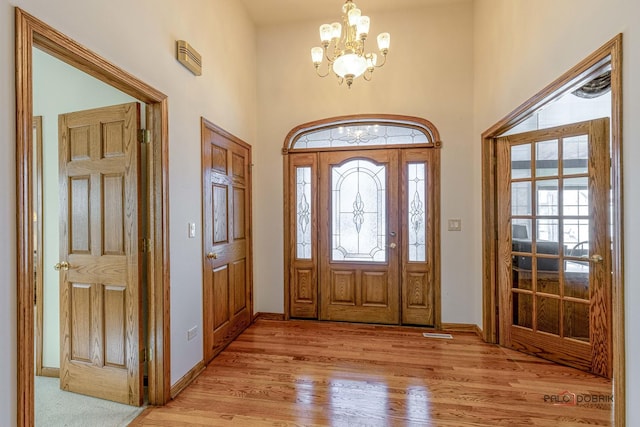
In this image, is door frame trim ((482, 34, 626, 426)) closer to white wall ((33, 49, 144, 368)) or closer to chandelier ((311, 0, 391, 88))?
chandelier ((311, 0, 391, 88))

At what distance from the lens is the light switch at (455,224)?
3646 mm

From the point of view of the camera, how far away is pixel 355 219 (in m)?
3.88

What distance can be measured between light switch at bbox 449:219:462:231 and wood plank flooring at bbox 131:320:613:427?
1223 millimetres

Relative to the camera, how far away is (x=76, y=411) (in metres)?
2.15

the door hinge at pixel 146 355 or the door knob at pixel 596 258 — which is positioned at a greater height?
the door knob at pixel 596 258

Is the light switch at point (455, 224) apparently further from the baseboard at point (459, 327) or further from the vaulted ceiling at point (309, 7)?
the vaulted ceiling at point (309, 7)

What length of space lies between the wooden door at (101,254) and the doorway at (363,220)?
201 centimetres

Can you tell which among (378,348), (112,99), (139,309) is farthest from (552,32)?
(139,309)

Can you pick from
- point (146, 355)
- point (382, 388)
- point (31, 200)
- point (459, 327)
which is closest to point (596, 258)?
point (459, 327)

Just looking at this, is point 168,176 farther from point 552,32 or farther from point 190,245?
point 552,32

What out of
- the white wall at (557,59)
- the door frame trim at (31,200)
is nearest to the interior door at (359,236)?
the white wall at (557,59)

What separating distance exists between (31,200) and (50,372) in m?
2.06

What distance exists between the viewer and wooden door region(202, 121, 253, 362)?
9.48ft

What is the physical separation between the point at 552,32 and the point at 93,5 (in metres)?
2.85
